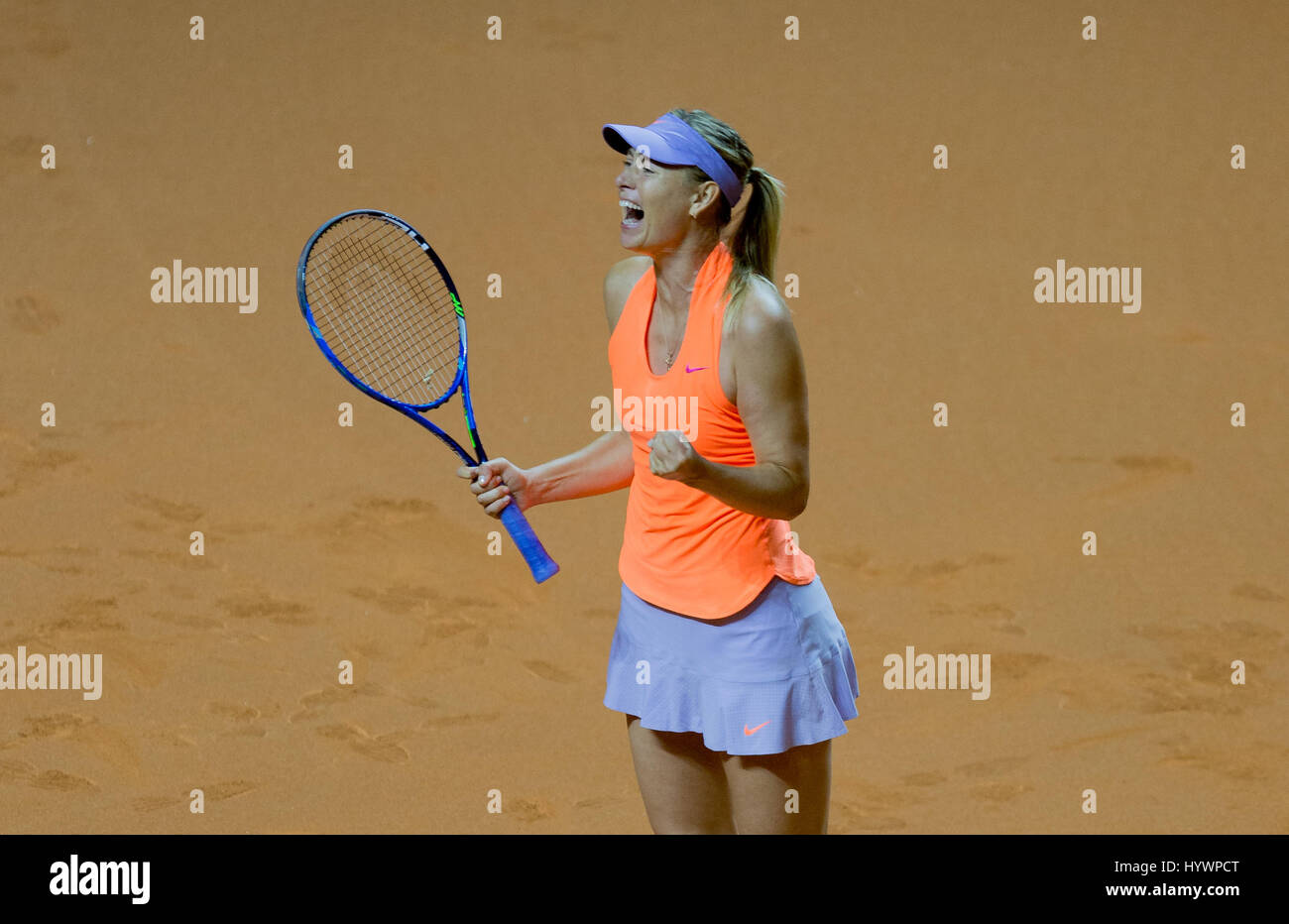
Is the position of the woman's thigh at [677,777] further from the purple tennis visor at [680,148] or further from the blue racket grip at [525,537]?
the purple tennis visor at [680,148]

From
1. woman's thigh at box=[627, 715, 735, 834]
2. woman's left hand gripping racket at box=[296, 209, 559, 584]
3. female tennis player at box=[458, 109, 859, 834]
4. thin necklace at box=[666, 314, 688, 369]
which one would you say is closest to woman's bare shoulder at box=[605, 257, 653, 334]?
female tennis player at box=[458, 109, 859, 834]

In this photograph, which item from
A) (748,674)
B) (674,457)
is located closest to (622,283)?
(674,457)

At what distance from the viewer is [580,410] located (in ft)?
22.3

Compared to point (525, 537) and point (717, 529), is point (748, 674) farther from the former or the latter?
point (525, 537)

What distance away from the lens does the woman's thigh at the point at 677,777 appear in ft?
8.90

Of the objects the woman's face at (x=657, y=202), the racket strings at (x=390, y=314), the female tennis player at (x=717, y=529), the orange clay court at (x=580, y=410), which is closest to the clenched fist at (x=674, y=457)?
the female tennis player at (x=717, y=529)

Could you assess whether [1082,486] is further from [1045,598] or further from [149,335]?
[149,335]

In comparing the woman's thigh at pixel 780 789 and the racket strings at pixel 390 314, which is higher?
the racket strings at pixel 390 314

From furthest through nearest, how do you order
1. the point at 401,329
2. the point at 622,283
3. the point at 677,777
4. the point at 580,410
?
the point at 580,410 < the point at 401,329 < the point at 622,283 < the point at 677,777

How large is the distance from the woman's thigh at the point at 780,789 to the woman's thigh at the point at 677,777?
0.09 meters

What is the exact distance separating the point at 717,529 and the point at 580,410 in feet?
13.8

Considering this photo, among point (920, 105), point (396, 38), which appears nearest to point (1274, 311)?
point (920, 105)

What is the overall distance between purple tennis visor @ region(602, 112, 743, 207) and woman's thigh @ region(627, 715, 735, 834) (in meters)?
1.00

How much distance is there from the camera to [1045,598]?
5891 mm
